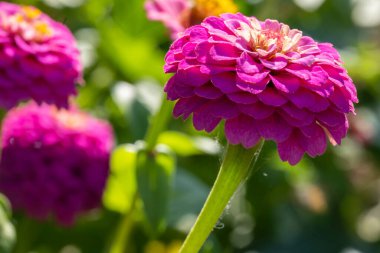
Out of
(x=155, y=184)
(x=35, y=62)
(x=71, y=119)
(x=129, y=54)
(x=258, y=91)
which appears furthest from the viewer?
(x=129, y=54)

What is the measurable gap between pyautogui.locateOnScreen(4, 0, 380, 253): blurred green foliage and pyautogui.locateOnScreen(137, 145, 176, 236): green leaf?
Answer: 0.13 meters

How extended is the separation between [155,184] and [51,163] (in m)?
0.17

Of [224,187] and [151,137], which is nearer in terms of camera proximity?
[224,187]

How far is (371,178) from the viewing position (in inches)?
78.1

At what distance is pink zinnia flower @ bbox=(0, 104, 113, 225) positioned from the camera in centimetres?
116

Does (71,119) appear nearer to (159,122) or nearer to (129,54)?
(159,122)

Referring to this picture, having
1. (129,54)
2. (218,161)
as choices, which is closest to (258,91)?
Result: (218,161)

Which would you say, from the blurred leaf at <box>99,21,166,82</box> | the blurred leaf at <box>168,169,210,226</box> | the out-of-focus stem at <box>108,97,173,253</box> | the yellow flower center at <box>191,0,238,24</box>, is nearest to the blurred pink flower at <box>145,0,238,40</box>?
the yellow flower center at <box>191,0,238,24</box>

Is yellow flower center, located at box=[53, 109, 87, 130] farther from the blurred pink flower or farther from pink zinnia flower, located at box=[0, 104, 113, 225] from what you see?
the blurred pink flower

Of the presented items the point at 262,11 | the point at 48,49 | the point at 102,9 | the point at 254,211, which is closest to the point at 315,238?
the point at 254,211

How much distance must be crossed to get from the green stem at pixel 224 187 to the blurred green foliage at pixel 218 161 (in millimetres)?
439

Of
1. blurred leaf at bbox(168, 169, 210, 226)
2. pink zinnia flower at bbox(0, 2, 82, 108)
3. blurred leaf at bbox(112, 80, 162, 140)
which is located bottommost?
blurred leaf at bbox(168, 169, 210, 226)

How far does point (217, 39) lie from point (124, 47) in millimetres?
955

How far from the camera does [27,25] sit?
3.38 ft
